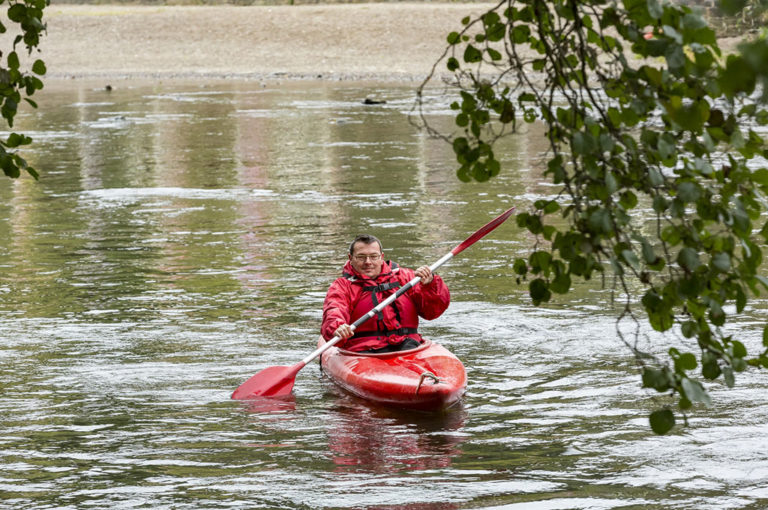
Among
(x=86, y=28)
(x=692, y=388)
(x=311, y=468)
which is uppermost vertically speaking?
(x=86, y=28)

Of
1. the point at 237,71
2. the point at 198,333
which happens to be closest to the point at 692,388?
the point at 198,333

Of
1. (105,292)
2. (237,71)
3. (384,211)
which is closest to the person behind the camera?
(105,292)

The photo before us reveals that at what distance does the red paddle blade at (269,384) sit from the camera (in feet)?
25.5

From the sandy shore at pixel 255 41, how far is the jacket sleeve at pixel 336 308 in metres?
34.4

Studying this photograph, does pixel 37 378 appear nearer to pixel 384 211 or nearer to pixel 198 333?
pixel 198 333

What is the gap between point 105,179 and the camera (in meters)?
19.1

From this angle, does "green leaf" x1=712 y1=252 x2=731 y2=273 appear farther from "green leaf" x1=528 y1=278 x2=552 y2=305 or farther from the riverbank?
the riverbank

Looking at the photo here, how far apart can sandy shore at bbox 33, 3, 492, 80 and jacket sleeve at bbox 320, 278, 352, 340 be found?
34.4 m

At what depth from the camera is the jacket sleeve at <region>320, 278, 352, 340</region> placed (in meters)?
8.00

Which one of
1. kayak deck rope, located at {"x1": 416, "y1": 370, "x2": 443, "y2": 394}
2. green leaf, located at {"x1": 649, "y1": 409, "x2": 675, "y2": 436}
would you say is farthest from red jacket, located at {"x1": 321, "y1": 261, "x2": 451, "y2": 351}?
green leaf, located at {"x1": 649, "y1": 409, "x2": 675, "y2": 436}

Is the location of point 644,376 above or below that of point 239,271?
above

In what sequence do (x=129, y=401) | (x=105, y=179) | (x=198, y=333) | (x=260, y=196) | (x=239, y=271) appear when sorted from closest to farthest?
(x=129, y=401), (x=198, y=333), (x=239, y=271), (x=260, y=196), (x=105, y=179)

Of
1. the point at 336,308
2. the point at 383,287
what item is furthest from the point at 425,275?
the point at 336,308

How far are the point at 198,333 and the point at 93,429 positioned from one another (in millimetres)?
2431
